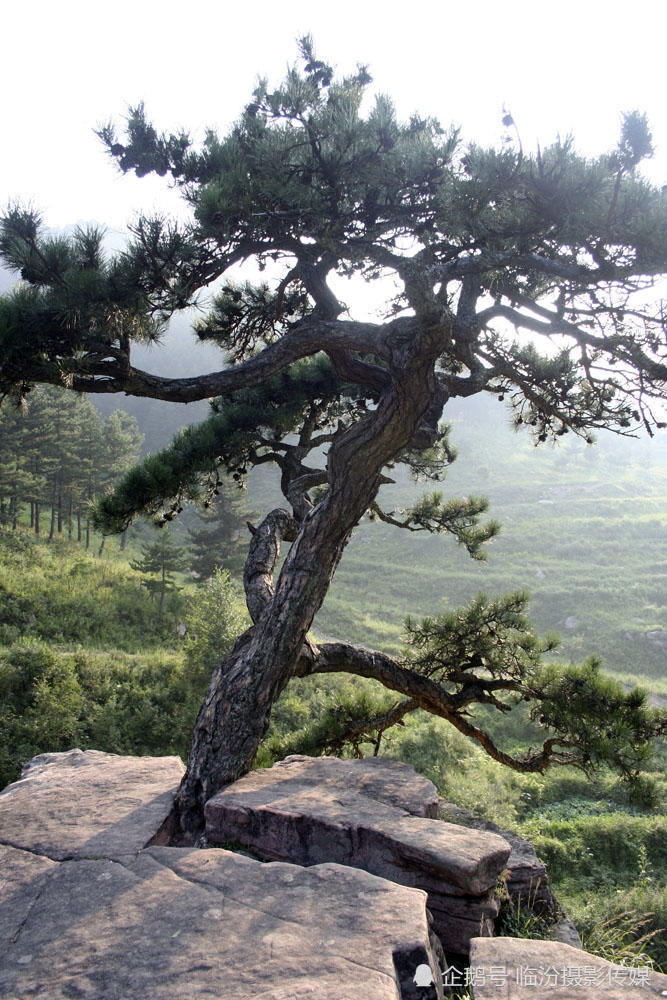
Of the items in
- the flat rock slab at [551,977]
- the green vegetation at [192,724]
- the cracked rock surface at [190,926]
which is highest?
the flat rock slab at [551,977]

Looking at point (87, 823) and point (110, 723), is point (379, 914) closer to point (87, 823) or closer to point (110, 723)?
point (87, 823)

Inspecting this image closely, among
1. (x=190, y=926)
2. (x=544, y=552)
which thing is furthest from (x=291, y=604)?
(x=544, y=552)

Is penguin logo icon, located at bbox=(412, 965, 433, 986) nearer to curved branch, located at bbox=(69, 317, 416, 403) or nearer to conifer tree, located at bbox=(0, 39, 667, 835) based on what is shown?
conifer tree, located at bbox=(0, 39, 667, 835)

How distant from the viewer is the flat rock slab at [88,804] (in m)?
4.41

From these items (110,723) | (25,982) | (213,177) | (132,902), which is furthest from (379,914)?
(110,723)

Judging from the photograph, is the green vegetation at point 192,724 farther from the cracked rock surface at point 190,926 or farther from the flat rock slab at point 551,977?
the flat rock slab at point 551,977

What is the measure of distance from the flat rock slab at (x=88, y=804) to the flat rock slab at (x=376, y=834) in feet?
2.29

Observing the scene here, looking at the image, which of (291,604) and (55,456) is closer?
(291,604)

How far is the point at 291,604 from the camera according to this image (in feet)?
18.9

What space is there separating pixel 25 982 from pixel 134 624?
20.0 m

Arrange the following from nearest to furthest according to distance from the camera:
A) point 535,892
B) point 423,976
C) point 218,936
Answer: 1. point 423,976
2. point 218,936
3. point 535,892

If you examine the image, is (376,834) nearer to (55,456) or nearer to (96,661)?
(96,661)

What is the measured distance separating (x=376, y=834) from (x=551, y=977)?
1772 millimetres

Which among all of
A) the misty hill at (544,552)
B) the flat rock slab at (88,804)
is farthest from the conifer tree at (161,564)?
the flat rock slab at (88,804)
